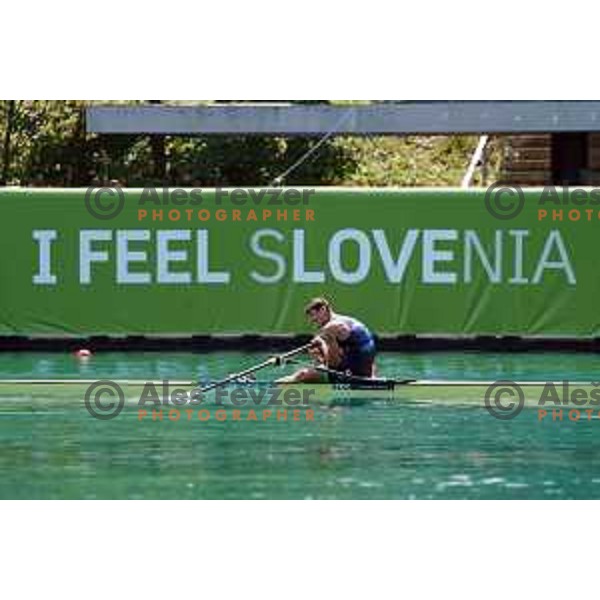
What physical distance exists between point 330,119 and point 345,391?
1025 cm

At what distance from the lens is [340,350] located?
2270 cm

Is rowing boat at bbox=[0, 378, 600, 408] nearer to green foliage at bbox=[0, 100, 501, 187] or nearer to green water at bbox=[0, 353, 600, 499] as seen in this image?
green water at bbox=[0, 353, 600, 499]

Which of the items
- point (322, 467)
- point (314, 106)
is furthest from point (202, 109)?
point (322, 467)

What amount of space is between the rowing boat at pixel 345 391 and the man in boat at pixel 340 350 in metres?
0.17

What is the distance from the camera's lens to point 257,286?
1197 inches

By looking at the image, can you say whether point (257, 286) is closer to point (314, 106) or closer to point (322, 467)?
point (314, 106)

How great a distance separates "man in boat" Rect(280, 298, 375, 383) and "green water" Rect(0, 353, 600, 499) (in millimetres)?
696

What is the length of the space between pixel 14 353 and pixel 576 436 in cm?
1252

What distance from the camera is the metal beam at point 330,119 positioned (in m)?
31.9

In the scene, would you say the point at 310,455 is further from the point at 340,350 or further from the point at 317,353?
the point at 317,353

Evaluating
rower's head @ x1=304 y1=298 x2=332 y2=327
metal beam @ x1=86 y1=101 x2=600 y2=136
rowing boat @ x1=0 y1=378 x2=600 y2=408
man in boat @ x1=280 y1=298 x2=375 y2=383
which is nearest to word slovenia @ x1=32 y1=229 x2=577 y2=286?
metal beam @ x1=86 y1=101 x2=600 y2=136

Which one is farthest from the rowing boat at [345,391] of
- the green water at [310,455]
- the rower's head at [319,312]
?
the rower's head at [319,312]

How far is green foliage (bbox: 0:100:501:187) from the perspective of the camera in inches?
1610

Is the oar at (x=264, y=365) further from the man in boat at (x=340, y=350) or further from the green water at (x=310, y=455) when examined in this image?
the green water at (x=310, y=455)
